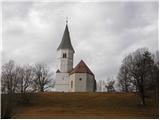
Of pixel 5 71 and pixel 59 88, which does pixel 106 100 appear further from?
pixel 59 88

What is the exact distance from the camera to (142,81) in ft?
60.2

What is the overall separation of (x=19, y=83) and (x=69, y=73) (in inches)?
503

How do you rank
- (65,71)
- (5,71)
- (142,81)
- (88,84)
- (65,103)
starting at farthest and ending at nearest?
(65,71), (88,84), (65,103), (142,81), (5,71)

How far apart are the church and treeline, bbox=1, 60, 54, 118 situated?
141 cm

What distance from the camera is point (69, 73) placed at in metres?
31.0

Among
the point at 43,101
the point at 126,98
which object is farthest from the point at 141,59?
the point at 43,101

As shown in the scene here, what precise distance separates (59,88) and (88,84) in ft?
9.00

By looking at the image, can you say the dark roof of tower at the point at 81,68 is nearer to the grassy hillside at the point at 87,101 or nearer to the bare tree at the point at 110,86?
the bare tree at the point at 110,86

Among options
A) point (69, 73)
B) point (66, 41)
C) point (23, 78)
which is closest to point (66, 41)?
point (66, 41)

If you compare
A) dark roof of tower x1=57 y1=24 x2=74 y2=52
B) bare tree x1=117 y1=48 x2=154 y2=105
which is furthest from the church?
bare tree x1=117 y1=48 x2=154 y2=105

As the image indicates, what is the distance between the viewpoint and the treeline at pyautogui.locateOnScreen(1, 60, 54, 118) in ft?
27.5

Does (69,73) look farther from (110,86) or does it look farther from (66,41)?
(110,86)

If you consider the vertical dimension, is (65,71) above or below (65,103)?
above

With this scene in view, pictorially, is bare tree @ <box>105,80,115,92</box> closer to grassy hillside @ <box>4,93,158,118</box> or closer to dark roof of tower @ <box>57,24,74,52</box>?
dark roof of tower @ <box>57,24,74,52</box>
